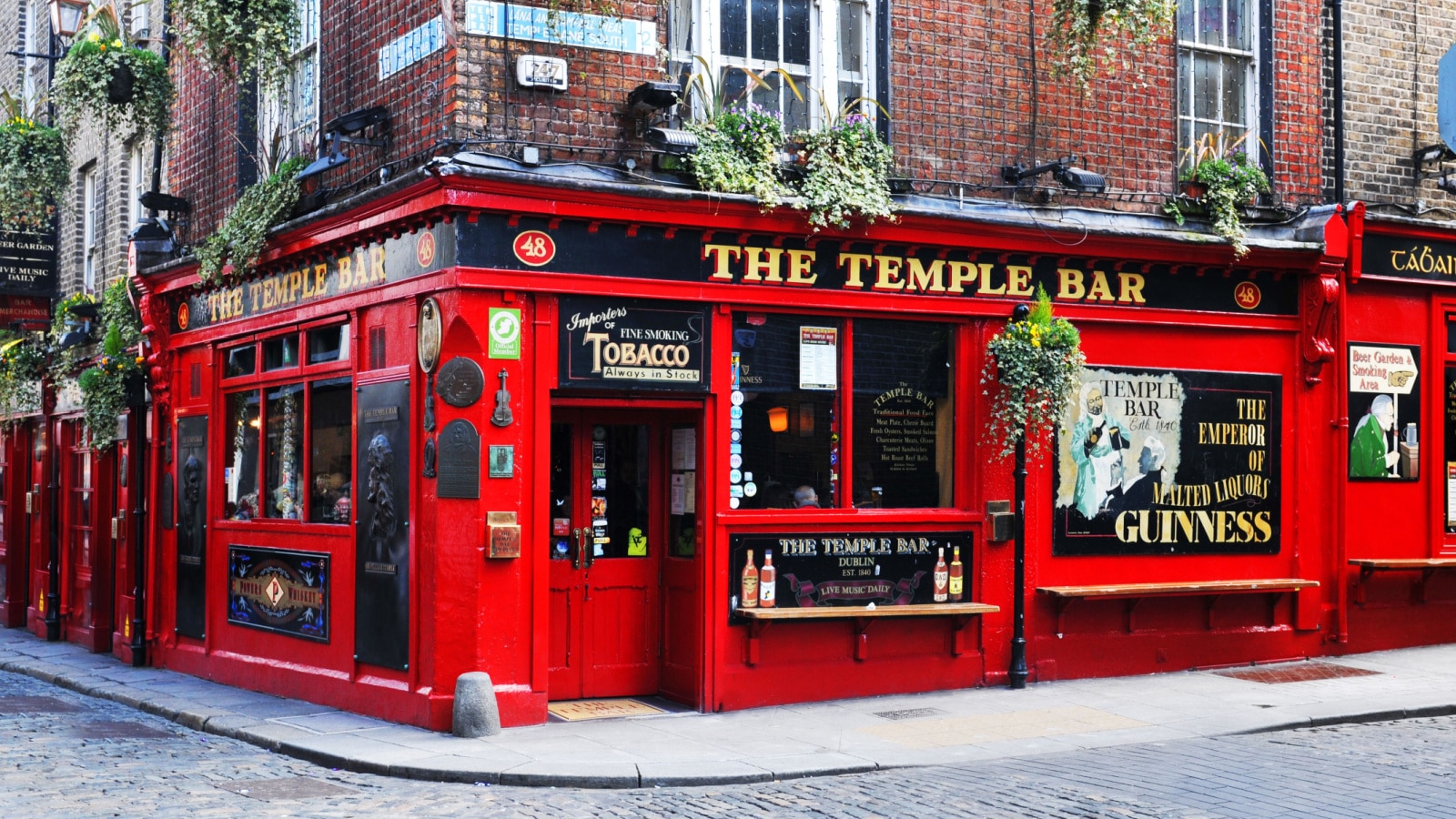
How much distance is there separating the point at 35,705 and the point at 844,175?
322 inches

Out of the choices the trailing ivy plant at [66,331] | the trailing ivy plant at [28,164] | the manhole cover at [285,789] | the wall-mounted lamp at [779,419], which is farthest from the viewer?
the trailing ivy plant at [66,331]

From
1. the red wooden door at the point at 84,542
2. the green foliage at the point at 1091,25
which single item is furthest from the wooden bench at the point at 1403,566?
the red wooden door at the point at 84,542

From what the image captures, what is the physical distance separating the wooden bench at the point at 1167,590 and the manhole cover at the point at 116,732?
7.10 m

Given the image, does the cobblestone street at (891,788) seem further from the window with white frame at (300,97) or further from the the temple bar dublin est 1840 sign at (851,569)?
the window with white frame at (300,97)

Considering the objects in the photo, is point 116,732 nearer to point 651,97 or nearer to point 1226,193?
point 651,97

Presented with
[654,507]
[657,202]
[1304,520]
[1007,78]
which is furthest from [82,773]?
[1304,520]

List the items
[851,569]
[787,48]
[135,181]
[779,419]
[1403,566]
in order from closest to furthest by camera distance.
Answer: [779,419], [851,569], [787,48], [1403,566], [135,181]

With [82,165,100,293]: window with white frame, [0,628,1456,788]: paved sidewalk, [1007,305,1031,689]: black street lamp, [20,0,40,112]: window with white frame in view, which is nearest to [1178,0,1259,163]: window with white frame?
[1007,305,1031,689]: black street lamp

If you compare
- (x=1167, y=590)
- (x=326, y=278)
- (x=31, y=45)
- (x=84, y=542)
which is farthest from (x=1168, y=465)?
(x=31, y=45)

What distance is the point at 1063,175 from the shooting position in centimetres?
1293

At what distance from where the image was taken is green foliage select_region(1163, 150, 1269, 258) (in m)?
13.4

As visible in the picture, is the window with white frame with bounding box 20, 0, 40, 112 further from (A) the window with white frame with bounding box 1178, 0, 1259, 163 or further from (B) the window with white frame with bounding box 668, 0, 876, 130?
(A) the window with white frame with bounding box 1178, 0, 1259, 163

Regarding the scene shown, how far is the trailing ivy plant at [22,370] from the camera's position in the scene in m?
19.4

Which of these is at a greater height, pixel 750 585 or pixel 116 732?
pixel 750 585
